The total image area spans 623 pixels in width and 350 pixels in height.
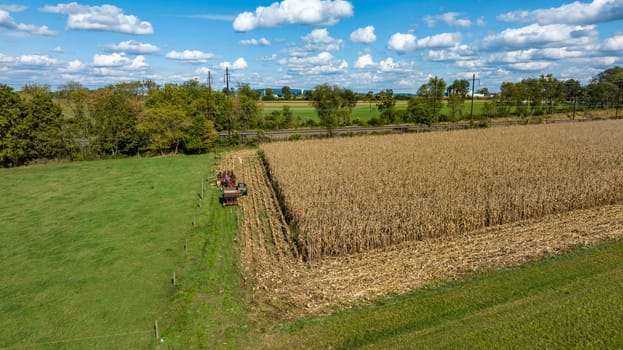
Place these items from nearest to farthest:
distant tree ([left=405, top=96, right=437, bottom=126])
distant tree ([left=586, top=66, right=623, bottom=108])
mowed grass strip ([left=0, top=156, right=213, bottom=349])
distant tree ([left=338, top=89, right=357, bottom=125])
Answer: mowed grass strip ([left=0, top=156, right=213, bottom=349])
distant tree ([left=405, top=96, right=437, bottom=126])
distant tree ([left=338, top=89, right=357, bottom=125])
distant tree ([left=586, top=66, right=623, bottom=108])

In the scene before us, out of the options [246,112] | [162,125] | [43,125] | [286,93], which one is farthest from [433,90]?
[286,93]

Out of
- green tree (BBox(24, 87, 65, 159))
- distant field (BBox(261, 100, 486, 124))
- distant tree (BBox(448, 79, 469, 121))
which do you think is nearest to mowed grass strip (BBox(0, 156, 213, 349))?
green tree (BBox(24, 87, 65, 159))

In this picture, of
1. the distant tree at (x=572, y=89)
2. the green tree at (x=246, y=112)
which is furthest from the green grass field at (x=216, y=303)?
the distant tree at (x=572, y=89)

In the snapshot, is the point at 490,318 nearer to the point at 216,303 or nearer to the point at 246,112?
the point at 216,303

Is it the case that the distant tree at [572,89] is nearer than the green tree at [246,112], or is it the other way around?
the green tree at [246,112]

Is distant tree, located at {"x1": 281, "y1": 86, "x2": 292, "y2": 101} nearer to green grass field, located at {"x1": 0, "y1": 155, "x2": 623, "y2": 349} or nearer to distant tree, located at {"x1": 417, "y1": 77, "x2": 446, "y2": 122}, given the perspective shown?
distant tree, located at {"x1": 417, "y1": 77, "x2": 446, "y2": 122}

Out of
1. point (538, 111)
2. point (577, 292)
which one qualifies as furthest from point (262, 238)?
point (538, 111)

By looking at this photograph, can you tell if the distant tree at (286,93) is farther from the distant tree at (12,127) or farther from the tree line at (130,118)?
the distant tree at (12,127)
